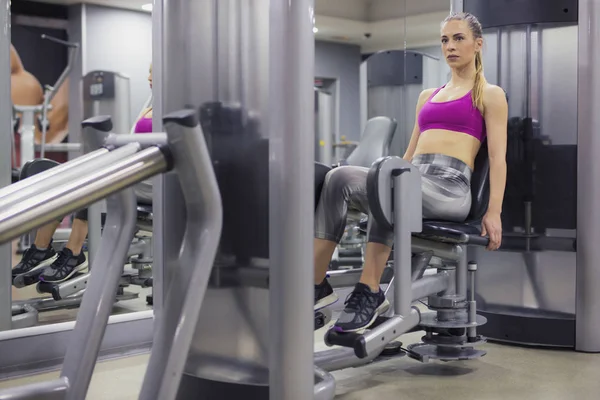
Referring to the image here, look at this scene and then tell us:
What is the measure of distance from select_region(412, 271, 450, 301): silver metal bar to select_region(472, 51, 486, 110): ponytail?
0.71m

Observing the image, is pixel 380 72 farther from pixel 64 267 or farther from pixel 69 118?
pixel 64 267

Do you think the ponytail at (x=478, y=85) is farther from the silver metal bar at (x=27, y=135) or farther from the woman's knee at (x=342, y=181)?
the silver metal bar at (x=27, y=135)

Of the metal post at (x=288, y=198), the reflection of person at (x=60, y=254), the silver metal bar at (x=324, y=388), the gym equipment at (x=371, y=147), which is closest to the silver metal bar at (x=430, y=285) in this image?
the silver metal bar at (x=324, y=388)

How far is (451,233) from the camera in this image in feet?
8.21

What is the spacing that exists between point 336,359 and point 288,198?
1.10m

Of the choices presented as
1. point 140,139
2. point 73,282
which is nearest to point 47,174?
point 140,139

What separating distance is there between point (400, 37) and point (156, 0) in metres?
3.85

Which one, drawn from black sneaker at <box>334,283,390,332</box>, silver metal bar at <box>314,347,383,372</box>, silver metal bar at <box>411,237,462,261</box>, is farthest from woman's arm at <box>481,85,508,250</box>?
silver metal bar at <box>314,347,383,372</box>

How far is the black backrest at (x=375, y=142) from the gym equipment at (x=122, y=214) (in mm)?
3880

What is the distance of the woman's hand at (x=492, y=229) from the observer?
107 inches

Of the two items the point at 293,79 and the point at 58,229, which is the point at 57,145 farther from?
the point at 293,79

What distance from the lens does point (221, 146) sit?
1507 millimetres

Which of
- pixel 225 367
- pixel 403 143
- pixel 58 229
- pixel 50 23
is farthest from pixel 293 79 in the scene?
pixel 50 23

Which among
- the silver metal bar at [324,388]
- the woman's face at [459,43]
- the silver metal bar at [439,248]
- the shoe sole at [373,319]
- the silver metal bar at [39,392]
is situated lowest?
the silver metal bar at [324,388]
